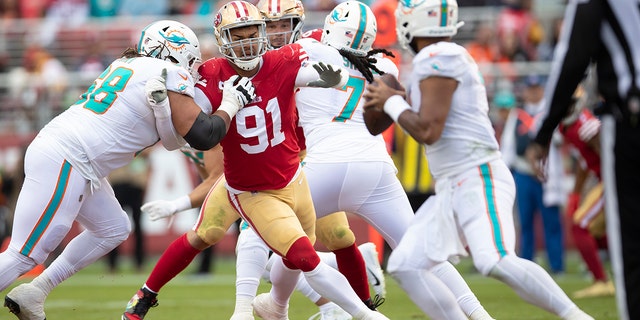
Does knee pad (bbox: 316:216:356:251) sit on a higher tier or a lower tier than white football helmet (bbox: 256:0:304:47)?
lower

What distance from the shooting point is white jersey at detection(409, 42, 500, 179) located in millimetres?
5145

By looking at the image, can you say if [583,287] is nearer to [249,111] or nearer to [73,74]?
[249,111]

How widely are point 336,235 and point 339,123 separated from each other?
2.42 feet

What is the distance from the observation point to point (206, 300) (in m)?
9.34

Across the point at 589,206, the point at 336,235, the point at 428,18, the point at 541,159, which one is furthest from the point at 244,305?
the point at 589,206

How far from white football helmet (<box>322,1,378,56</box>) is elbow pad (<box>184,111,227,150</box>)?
50.1 inches

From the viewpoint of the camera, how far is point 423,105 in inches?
200

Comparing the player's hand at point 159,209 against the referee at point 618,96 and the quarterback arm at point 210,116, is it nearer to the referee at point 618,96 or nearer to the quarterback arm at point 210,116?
the quarterback arm at point 210,116

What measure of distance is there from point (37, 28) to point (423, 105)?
13.4m

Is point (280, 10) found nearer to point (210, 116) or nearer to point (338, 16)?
point (338, 16)

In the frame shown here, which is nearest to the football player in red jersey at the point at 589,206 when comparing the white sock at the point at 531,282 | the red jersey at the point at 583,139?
the red jersey at the point at 583,139

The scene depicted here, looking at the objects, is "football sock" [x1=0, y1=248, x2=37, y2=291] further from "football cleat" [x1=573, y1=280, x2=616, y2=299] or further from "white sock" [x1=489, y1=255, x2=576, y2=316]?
"football cleat" [x1=573, y1=280, x2=616, y2=299]

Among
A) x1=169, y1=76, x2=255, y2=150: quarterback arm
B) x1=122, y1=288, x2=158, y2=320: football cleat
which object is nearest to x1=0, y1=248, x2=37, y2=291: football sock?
x1=122, y1=288, x2=158, y2=320: football cleat

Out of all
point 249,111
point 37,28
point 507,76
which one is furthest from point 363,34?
point 37,28
